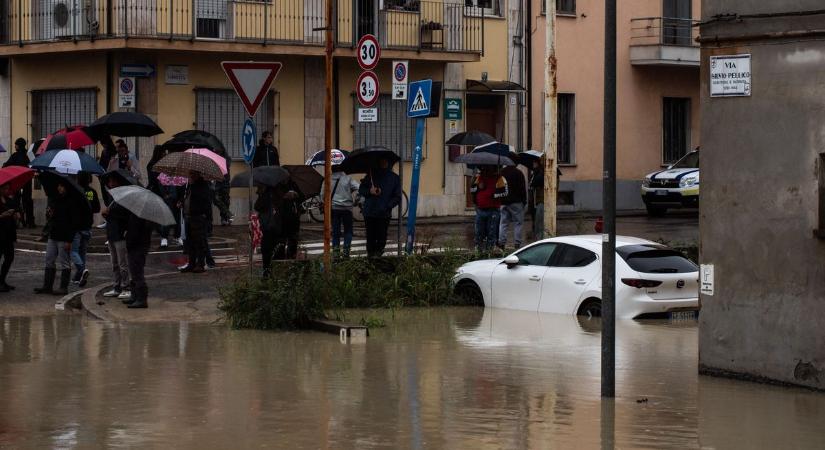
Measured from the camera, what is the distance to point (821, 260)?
41.1 feet

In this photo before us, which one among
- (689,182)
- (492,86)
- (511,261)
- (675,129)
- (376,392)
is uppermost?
(492,86)

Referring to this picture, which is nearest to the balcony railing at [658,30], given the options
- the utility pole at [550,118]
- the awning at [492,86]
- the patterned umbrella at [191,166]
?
the awning at [492,86]

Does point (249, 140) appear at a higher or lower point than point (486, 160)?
higher

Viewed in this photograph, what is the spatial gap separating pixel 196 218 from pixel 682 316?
7181mm

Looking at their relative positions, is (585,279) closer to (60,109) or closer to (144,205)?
(144,205)

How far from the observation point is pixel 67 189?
19312 millimetres

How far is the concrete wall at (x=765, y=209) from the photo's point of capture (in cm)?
1257

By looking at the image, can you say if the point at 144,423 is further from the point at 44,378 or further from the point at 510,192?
the point at 510,192

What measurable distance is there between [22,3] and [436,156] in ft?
32.8

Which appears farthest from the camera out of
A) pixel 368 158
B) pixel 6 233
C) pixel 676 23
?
pixel 676 23

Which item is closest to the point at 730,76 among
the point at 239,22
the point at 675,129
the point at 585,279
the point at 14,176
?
the point at 585,279

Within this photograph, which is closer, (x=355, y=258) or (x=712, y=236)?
(x=712, y=236)

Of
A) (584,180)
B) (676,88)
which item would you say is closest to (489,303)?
(584,180)

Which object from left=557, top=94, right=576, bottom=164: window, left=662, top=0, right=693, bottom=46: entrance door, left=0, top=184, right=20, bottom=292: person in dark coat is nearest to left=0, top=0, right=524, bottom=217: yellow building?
left=557, top=94, right=576, bottom=164: window
